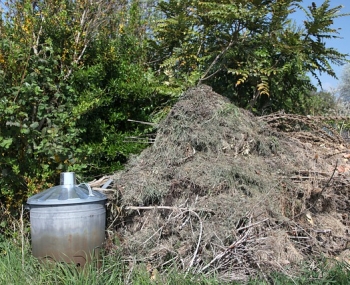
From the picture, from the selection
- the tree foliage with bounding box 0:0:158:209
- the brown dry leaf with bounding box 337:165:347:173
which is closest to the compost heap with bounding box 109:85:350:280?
the brown dry leaf with bounding box 337:165:347:173

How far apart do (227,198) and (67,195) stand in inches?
63.0

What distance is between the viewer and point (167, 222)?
4.34 m

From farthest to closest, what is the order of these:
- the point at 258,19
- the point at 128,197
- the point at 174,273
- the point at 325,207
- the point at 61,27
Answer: the point at 258,19 < the point at 61,27 < the point at 325,207 < the point at 128,197 < the point at 174,273

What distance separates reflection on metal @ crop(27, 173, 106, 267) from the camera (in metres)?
4.17

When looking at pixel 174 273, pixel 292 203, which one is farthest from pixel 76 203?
pixel 292 203

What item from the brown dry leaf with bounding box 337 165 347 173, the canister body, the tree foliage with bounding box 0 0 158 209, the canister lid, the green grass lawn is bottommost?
the green grass lawn

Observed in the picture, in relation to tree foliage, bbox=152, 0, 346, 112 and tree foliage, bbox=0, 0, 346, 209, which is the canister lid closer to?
tree foliage, bbox=0, 0, 346, 209

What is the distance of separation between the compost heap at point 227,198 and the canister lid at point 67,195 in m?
0.38

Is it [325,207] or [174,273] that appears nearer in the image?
[174,273]

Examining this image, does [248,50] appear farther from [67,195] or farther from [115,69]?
[67,195]

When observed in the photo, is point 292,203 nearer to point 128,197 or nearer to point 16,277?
point 128,197

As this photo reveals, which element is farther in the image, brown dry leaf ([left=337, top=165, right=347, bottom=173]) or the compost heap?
brown dry leaf ([left=337, top=165, right=347, bottom=173])

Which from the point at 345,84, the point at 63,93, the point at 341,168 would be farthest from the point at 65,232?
the point at 345,84

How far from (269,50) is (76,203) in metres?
4.04
